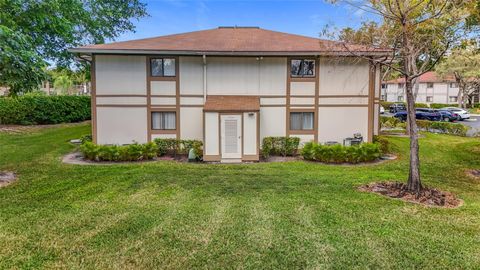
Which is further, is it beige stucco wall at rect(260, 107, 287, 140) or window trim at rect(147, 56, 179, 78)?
beige stucco wall at rect(260, 107, 287, 140)

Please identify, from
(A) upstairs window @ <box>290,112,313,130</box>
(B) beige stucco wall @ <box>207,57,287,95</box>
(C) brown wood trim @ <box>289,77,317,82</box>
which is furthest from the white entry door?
(C) brown wood trim @ <box>289,77,317,82</box>

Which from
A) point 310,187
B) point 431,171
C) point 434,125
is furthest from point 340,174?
point 434,125

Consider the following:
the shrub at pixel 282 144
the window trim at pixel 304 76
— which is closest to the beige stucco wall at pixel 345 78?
the window trim at pixel 304 76

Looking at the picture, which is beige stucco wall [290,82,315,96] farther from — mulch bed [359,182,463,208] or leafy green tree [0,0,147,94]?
leafy green tree [0,0,147,94]

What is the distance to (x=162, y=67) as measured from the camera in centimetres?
1407

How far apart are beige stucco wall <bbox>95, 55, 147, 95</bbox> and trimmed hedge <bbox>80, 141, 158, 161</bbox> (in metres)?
2.32

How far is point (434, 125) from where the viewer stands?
2319 centimetres

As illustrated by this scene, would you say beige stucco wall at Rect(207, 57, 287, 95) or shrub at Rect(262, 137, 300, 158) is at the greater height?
beige stucco wall at Rect(207, 57, 287, 95)

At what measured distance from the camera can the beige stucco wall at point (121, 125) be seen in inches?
555

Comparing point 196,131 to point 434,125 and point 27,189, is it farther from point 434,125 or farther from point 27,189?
point 434,125

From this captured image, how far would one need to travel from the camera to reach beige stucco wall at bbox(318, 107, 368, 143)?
14328mm

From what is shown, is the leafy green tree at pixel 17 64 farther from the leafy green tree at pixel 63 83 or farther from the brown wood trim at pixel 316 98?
the leafy green tree at pixel 63 83

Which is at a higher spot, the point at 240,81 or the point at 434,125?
the point at 240,81

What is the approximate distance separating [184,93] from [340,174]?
22.9ft
